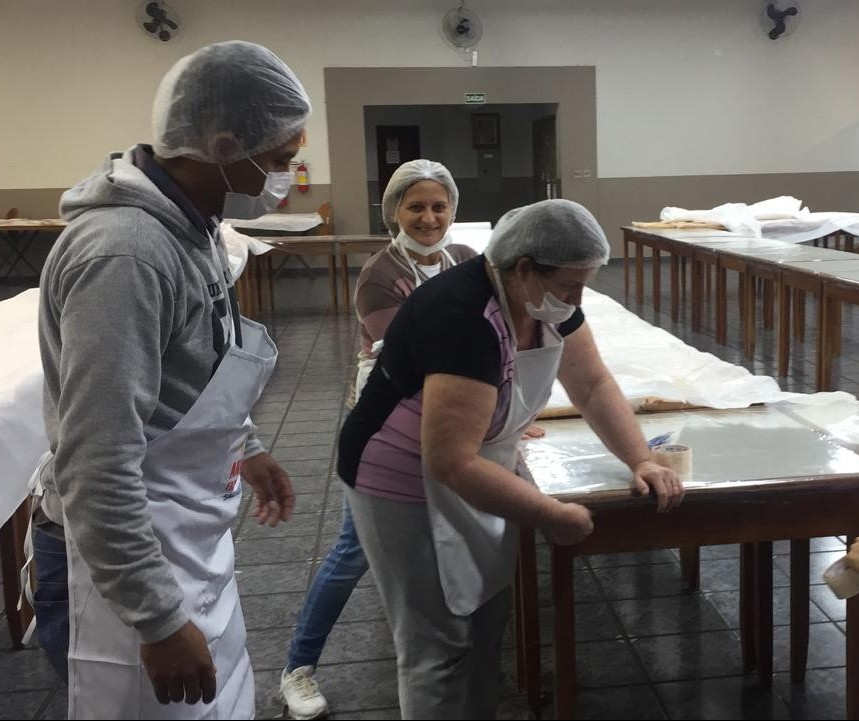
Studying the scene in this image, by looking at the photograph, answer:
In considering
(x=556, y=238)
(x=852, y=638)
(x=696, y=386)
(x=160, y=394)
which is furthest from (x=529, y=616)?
(x=160, y=394)

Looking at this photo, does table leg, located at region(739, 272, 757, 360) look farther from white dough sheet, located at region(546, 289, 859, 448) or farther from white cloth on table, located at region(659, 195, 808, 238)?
white dough sheet, located at region(546, 289, 859, 448)

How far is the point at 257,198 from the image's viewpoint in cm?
123

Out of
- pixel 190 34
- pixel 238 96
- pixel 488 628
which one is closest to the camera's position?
pixel 238 96

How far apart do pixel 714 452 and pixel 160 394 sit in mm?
1097

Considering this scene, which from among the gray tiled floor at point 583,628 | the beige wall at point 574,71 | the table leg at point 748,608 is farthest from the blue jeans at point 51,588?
the beige wall at point 574,71

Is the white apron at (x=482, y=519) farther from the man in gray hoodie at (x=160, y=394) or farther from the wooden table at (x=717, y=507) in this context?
the man in gray hoodie at (x=160, y=394)

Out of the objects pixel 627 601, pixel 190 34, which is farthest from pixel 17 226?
pixel 627 601

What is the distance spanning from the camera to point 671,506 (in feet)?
4.67

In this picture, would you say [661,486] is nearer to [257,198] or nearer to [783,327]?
[257,198]

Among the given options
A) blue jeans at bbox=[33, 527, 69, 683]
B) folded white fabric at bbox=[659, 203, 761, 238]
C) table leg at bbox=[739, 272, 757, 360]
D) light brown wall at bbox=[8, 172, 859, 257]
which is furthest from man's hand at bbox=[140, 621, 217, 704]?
light brown wall at bbox=[8, 172, 859, 257]

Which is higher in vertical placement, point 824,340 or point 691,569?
point 824,340

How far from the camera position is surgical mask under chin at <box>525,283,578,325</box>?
127 cm

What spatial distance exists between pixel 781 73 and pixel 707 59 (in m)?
0.95

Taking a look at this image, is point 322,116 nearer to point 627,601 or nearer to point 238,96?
point 627,601
